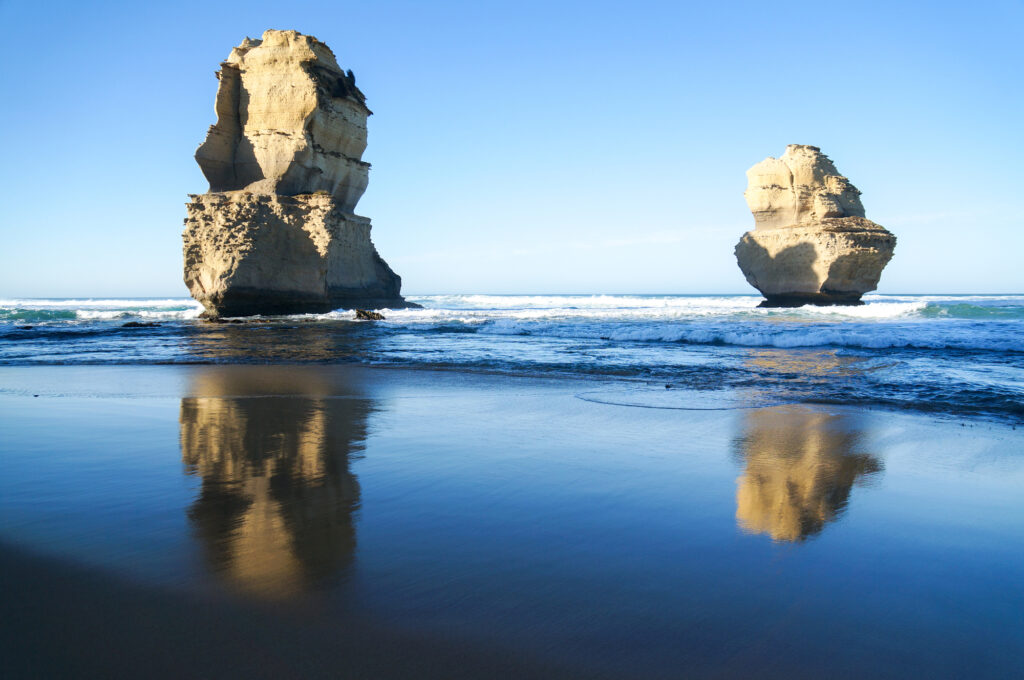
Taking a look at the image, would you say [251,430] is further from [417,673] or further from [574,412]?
[417,673]

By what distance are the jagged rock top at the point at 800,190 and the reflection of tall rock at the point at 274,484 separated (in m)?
30.5

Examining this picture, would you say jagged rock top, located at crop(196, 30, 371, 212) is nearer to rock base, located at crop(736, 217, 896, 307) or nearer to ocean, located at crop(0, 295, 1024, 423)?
ocean, located at crop(0, 295, 1024, 423)

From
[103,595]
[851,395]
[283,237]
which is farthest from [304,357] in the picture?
[283,237]

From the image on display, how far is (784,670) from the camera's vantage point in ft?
5.32

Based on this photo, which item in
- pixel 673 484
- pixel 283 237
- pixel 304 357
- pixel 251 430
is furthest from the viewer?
pixel 283 237

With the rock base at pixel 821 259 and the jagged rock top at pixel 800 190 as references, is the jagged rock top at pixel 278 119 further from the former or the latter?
the rock base at pixel 821 259

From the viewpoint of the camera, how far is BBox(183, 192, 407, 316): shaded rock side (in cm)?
2409

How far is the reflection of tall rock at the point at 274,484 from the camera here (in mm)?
2242

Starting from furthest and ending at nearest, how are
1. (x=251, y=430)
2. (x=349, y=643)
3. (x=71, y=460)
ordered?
(x=251, y=430) < (x=71, y=460) < (x=349, y=643)

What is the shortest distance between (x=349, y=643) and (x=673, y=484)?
6.95 feet

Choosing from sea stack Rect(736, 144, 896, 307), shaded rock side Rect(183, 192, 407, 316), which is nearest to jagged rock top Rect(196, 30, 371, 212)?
shaded rock side Rect(183, 192, 407, 316)

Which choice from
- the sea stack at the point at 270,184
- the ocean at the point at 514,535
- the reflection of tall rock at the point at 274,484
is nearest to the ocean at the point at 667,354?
the ocean at the point at 514,535

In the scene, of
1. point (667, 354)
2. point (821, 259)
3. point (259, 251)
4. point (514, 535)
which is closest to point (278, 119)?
point (259, 251)

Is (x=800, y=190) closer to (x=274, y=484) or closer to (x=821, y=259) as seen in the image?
(x=821, y=259)
